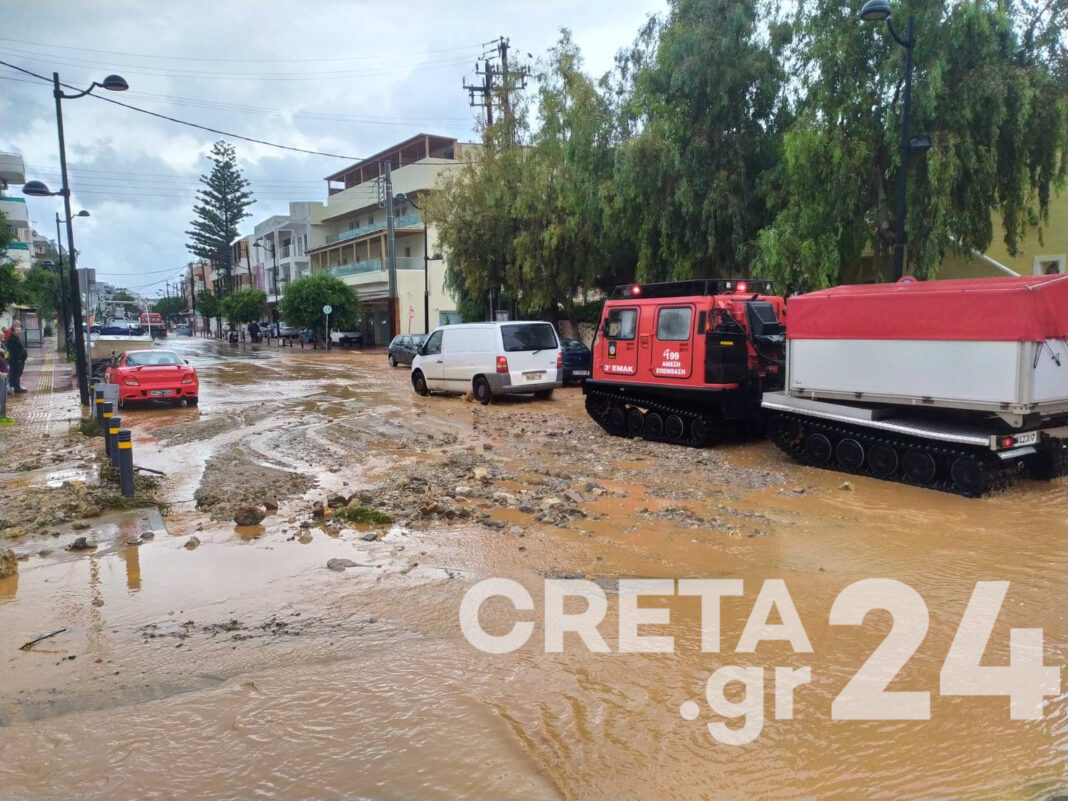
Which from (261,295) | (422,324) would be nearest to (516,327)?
(422,324)

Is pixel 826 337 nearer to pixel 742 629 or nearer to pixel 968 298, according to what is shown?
pixel 968 298

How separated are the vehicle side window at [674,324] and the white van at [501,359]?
18.5ft

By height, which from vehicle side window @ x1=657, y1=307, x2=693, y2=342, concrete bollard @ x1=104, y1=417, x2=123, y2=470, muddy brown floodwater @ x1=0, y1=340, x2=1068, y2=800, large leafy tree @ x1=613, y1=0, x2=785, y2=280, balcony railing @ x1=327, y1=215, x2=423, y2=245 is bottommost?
muddy brown floodwater @ x1=0, y1=340, x2=1068, y2=800

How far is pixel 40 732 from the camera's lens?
3.98 m

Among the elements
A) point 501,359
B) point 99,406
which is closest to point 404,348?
point 501,359

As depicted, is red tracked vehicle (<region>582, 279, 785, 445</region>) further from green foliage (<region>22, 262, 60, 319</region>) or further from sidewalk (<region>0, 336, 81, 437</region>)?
green foliage (<region>22, 262, 60, 319</region>)

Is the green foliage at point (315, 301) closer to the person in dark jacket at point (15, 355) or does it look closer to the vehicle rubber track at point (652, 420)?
the person in dark jacket at point (15, 355)

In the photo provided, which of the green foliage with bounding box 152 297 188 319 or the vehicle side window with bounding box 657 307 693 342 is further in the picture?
the green foliage with bounding box 152 297 188 319

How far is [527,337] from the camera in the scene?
17859 millimetres

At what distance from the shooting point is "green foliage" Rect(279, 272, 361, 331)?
44.2 meters

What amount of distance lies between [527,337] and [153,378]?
854 centimetres

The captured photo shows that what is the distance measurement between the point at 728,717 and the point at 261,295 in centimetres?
6703

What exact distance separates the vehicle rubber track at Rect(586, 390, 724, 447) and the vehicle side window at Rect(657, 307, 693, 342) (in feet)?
3.70

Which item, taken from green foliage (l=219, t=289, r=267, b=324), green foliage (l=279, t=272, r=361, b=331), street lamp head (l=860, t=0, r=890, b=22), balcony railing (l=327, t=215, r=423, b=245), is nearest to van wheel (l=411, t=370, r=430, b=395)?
street lamp head (l=860, t=0, r=890, b=22)
